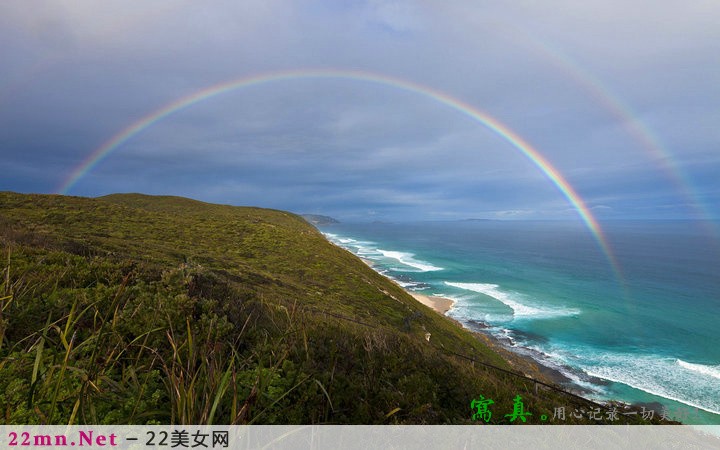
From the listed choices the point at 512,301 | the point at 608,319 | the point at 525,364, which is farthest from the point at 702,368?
the point at 512,301

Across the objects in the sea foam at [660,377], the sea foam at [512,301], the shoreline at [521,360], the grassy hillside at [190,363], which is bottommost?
the sea foam at [660,377]

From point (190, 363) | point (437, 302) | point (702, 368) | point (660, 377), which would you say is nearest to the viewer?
point (190, 363)

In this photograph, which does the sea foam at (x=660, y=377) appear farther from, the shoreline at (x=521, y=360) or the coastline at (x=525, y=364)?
the coastline at (x=525, y=364)

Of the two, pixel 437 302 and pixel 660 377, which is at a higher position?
pixel 437 302

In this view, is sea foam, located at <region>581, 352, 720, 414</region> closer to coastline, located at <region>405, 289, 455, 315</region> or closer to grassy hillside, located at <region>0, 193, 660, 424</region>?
coastline, located at <region>405, 289, 455, 315</region>

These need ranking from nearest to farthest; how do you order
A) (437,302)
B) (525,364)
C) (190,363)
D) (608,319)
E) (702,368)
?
(190,363) < (525,364) < (702,368) < (608,319) < (437,302)

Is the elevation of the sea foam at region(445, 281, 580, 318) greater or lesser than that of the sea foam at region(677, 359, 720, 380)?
greater

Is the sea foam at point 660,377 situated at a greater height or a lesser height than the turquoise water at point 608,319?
lesser

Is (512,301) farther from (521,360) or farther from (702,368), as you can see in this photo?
(521,360)

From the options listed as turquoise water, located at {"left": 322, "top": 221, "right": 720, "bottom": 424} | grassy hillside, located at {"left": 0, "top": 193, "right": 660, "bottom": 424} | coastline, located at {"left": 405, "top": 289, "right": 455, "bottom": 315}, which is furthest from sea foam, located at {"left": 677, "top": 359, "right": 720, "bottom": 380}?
grassy hillside, located at {"left": 0, "top": 193, "right": 660, "bottom": 424}

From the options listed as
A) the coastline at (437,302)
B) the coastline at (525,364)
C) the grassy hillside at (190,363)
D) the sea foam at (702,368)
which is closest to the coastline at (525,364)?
the coastline at (525,364)

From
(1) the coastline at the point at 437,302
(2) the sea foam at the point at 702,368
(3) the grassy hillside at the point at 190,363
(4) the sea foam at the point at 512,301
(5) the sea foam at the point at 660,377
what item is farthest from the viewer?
(4) the sea foam at the point at 512,301

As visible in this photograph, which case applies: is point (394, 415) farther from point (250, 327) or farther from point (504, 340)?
point (504, 340)

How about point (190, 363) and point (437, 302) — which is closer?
point (190, 363)
